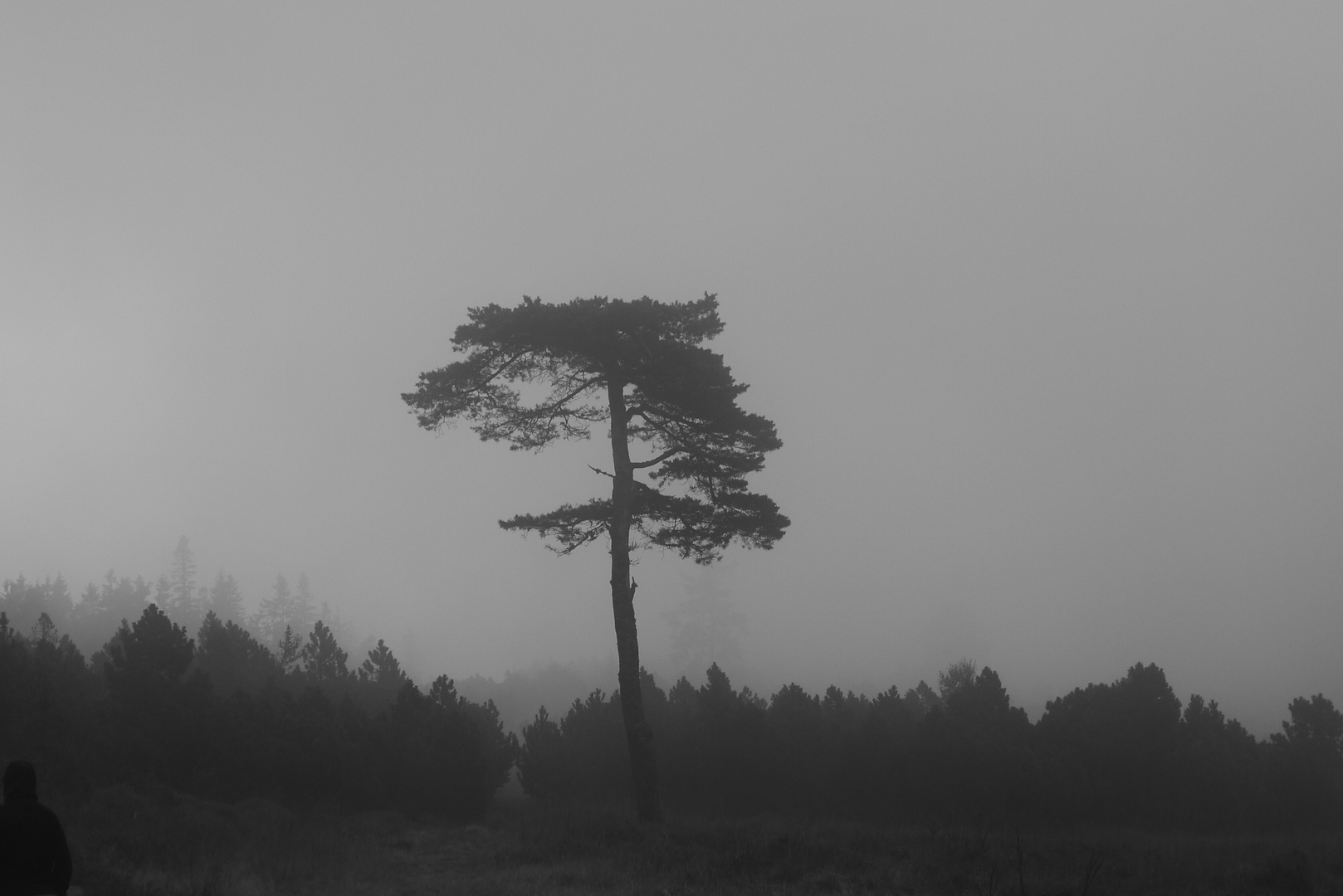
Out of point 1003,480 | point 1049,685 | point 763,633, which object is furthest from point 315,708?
point 1003,480

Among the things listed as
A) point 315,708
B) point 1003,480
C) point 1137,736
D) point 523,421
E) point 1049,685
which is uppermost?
point 1003,480

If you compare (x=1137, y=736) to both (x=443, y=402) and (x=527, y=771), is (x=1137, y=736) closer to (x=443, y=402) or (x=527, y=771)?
(x=527, y=771)

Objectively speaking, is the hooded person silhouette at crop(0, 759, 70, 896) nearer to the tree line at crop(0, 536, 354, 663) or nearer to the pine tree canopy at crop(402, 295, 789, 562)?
the pine tree canopy at crop(402, 295, 789, 562)

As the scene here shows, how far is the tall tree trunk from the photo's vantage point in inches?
639

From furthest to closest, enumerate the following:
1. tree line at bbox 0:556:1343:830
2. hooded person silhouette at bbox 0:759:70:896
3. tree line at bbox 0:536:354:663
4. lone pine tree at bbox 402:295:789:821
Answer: tree line at bbox 0:536:354:663 < lone pine tree at bbox 402:295:789:821 < tree line at bbox 0:556:1343:830 < hooded person silhouette at bbox 0:759:70:896

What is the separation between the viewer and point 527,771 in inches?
817

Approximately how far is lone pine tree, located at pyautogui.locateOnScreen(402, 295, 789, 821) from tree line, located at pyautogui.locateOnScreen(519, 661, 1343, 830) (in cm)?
539

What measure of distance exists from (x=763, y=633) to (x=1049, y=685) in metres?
43.6

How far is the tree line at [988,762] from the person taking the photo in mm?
18219

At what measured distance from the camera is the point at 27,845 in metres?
5.86

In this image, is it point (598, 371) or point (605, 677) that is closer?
point (598, 371)

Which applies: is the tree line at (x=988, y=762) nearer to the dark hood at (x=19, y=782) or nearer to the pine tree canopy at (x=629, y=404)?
the pine tree canopy at (x=629, y=404)

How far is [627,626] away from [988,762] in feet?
30.0

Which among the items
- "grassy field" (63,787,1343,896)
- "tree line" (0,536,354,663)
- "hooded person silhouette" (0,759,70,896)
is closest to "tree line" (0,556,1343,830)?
"grassy field" (63,787,1343,896)
